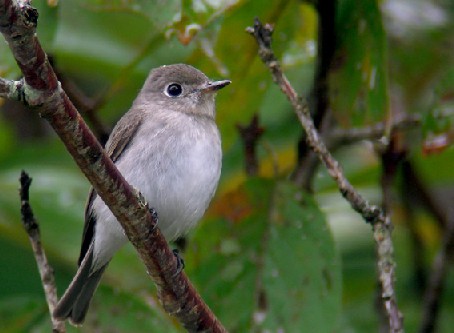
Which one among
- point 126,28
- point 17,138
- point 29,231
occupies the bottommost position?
point 17,138

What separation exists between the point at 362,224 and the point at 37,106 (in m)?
2.88

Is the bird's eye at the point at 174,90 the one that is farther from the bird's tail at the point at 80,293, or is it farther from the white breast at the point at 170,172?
the bird's tail at the point at 80,293

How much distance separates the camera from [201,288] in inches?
141

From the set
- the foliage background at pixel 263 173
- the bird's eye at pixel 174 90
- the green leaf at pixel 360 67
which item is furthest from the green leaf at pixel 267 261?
the bird's eye at pixel 174 90

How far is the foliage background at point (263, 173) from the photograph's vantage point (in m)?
3.39

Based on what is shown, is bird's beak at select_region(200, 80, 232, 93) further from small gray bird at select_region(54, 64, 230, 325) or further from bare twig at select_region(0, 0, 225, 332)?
bare twig at select_region(0, 0, 225, 332)

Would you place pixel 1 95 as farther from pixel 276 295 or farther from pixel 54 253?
pixel 54 253

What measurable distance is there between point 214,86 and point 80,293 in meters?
1.06

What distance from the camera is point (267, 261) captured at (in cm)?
360

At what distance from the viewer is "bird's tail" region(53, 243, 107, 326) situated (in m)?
3.70

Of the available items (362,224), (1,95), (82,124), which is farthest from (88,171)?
(362,224)

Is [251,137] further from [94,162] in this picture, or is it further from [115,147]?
[94,162]

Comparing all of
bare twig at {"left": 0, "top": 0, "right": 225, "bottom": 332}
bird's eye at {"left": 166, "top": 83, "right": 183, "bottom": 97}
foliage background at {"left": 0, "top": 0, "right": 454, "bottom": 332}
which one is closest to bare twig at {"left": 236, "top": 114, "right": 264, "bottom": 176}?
foliage background at {"left": 0, "top": 0, "right": 454, "bottom": 332}

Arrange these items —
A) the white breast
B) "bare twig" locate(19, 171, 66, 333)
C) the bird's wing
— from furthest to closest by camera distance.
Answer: the bird's wing
the white breast
"bare twig" locate(19, 171, 66, 333)
